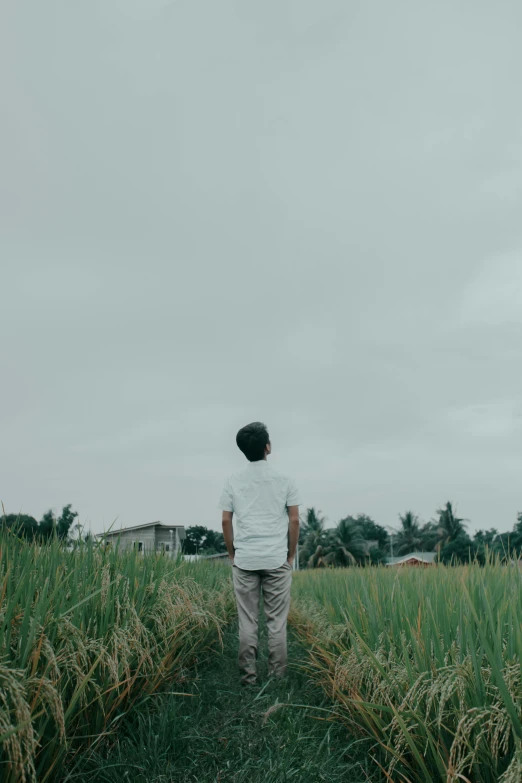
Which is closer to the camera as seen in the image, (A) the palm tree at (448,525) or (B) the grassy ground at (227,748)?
(B) the grassy ground at (227,748)

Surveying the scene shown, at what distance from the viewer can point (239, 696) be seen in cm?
396

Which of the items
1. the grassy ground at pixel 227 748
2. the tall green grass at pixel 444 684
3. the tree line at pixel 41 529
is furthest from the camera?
the tree line at pixel 41 529

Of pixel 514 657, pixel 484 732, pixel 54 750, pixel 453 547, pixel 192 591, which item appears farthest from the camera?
pixel 453 547

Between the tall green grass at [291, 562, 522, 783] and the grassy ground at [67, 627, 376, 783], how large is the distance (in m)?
0.19

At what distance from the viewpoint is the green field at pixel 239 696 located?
76.4 inches

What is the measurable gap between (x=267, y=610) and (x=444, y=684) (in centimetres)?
269

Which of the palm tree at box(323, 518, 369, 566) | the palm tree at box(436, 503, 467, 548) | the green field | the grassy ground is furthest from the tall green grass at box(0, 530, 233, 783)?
the palm tree at box(436, 503, 467, 548)

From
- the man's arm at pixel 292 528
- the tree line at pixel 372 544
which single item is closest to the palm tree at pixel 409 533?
the tree line at pixel 372 544

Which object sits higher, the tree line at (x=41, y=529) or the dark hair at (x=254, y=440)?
the dark hair at (x=254, y=440)

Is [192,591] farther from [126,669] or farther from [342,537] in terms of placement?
[342,537]

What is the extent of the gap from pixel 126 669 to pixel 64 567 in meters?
0.65

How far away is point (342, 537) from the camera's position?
52906 millimetres

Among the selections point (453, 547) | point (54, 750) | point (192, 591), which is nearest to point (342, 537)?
point (453, 547)

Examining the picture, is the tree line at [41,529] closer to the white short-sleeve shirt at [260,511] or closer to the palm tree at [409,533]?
the white short-sleeve shirt at [260,511]
